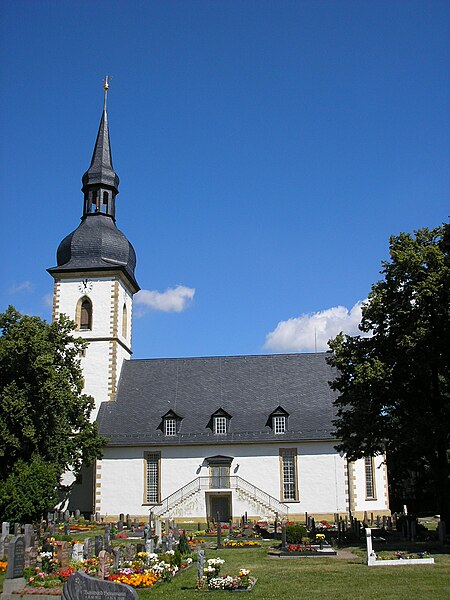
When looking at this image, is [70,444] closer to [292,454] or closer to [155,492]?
[155,492]

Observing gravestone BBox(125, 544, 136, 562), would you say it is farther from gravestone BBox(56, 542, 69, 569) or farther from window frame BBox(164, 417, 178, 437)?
window frame BBox(164, 417, 178, 437)

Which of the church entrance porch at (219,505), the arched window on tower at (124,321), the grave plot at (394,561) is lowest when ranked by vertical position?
the grave plot at (394,561)

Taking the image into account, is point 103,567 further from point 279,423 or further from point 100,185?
point 100,185

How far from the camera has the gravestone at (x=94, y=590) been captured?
1193 cm

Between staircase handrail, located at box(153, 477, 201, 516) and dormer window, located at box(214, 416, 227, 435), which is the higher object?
dormer window, located at box(214, 416, 227, 435)

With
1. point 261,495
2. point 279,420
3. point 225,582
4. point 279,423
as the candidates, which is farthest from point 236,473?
point 225,582

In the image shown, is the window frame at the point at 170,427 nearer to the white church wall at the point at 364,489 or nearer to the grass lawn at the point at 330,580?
the white church wall at the point at 364,489

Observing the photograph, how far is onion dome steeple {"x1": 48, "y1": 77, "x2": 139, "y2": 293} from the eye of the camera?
48.4 m

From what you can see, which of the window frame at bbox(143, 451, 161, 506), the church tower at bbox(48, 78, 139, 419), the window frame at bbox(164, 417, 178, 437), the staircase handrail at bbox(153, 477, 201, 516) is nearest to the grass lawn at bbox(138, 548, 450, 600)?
the staircase handrail at bbox(153, 477, 201, 516)

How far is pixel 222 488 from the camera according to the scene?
42906mm

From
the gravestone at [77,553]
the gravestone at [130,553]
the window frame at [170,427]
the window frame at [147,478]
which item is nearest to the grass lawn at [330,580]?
the gravestone at [130,553]

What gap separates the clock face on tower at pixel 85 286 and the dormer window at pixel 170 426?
33.3ft

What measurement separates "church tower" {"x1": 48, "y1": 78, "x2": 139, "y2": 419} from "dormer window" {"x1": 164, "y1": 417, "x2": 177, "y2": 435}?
417cm

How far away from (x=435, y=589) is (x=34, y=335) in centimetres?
2552
